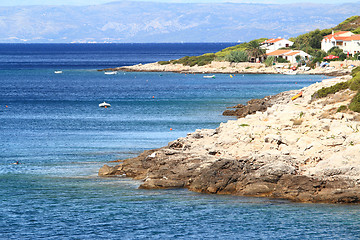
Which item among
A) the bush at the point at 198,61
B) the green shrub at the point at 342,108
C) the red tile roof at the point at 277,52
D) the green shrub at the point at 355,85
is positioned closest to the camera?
the green shrub at the point at 342,108

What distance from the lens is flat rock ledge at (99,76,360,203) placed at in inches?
1121

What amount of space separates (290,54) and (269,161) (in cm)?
12146

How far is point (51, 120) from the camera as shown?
64.1m

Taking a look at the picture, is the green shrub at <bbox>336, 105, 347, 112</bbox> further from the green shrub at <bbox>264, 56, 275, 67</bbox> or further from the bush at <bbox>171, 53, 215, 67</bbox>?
the bush at <bbox>171, 53, 215, 67</bbox>

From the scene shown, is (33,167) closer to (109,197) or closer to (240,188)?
(109,197)

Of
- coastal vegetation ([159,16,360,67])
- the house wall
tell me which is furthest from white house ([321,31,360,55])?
the house wall

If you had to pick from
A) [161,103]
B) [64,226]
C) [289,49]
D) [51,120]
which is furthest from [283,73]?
[64,226]

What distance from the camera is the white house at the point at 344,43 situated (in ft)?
464

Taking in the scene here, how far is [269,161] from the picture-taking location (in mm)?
30938

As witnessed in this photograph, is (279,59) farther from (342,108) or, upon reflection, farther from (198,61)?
(342,108)

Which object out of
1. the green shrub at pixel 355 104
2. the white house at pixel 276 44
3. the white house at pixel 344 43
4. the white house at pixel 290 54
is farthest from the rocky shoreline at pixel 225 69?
the green shrub at pixel 355 104

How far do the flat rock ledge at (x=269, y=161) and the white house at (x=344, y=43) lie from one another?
108 meters

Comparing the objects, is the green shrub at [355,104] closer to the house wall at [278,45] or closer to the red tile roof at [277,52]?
the red tile roof at [277,52]

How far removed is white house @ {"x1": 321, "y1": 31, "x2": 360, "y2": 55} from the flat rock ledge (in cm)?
10807
